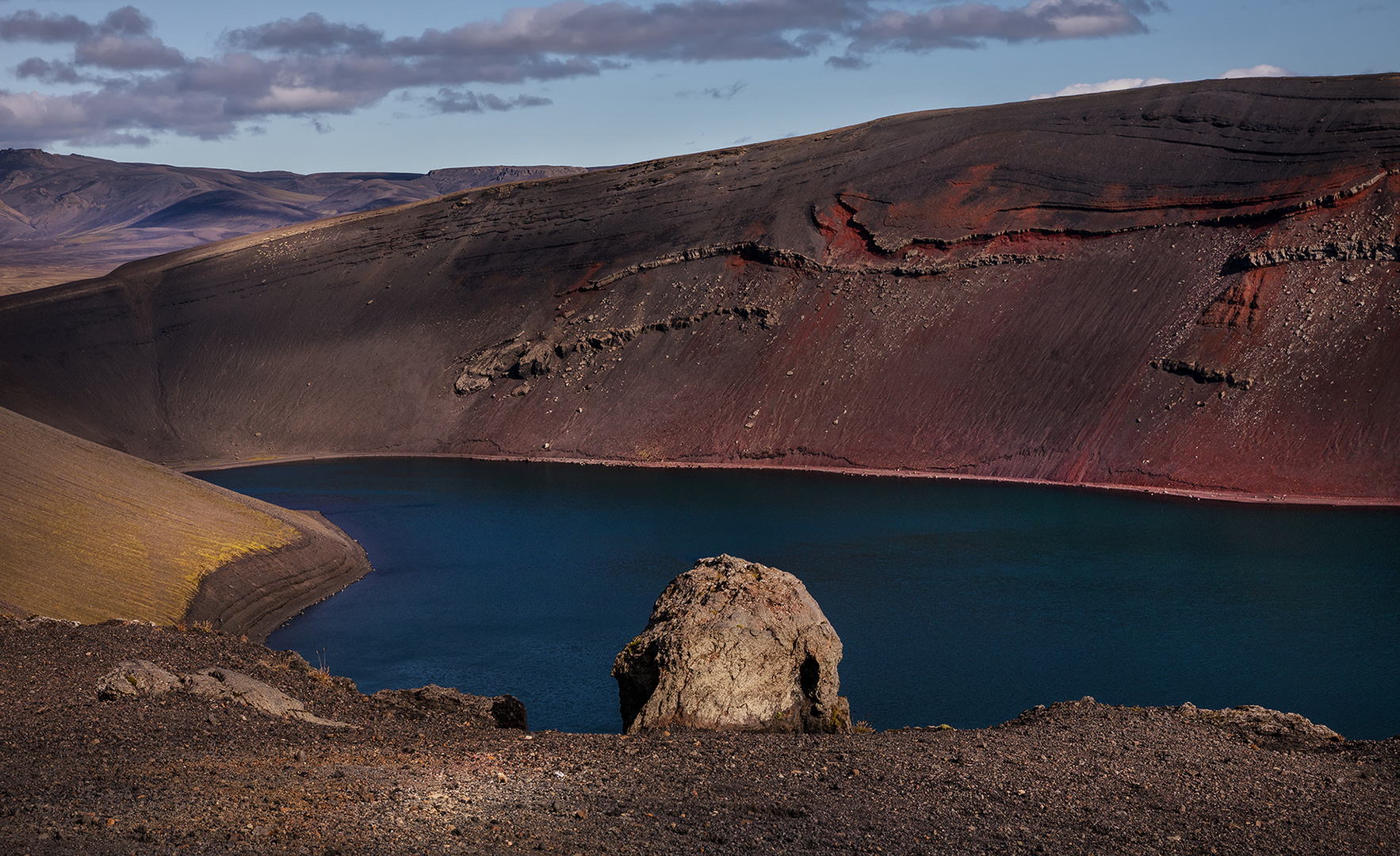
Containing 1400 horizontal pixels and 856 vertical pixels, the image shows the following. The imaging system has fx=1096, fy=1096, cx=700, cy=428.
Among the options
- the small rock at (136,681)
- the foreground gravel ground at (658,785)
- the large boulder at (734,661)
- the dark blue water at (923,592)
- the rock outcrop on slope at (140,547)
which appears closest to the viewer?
the foreground gravel ground at (658,785)

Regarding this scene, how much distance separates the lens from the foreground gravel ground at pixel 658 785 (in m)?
7.53

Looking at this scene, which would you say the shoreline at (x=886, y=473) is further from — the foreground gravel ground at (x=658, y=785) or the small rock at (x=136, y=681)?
the small rock at (x=136, y=681)

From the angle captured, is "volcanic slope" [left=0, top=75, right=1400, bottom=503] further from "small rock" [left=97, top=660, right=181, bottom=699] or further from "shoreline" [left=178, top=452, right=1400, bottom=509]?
"small rock" [left=97, top=660, right=181, bottom=699]

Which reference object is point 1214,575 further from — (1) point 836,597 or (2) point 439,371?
(2) point 439,371

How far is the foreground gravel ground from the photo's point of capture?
753 cm

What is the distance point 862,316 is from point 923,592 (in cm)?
2147

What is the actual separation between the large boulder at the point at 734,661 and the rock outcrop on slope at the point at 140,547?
38.6ft

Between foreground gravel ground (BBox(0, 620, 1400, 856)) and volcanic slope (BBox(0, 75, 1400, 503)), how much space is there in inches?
937

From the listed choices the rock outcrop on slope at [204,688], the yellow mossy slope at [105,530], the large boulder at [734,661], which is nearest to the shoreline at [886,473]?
the yellow mossy slope at [105,530]

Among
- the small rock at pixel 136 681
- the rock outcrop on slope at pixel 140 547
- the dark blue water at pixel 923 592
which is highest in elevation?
the small rock at pixel 136 681

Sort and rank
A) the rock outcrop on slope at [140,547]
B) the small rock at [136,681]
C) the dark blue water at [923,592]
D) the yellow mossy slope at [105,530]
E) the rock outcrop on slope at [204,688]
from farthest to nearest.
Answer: the rock outcrop on slope at [140,547]
the yellow mossy slope at [105,530]
the dark blue water at [923,592]
the rock outcrop on slope at [204,688]
the small rock at [136,681]

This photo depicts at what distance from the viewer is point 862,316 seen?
43188mm

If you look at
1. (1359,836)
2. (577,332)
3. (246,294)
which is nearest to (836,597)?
(1359,836)

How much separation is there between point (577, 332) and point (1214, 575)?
31.3 meters
